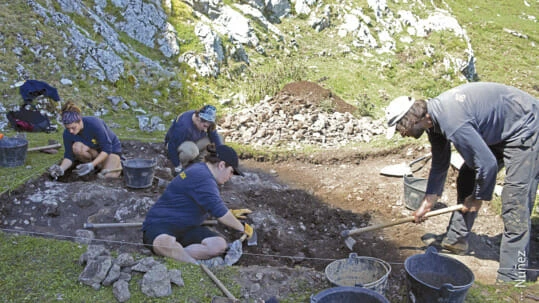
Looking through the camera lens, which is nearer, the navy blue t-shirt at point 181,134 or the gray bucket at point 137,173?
the gray bucket at point 137,173

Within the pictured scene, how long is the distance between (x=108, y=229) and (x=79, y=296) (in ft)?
4.34

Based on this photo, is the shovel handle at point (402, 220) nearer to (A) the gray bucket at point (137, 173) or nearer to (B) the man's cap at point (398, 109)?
(B) the man's cap at point (398, 109)

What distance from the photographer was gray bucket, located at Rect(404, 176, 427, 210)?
576 centimetres

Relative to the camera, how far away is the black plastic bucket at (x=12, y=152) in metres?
5.49

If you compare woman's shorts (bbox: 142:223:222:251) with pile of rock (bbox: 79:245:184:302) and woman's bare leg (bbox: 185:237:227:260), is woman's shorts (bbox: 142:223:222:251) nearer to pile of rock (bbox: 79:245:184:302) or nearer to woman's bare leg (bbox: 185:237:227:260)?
woman's bare leg (bbox: 185:237:227:260)

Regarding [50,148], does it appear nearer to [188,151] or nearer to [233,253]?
[188,151]

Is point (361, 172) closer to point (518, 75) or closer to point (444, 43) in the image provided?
point (444, 43)

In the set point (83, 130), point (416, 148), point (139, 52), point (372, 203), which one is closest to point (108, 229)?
point (83, 130)

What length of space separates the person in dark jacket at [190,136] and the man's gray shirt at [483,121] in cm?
298

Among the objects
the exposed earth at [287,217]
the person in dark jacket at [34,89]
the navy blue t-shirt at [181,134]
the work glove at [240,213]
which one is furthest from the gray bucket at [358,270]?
the person in dark jacket at [34,89]

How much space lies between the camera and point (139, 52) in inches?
447

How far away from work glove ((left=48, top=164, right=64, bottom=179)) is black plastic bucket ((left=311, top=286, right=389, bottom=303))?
4070 millimetres

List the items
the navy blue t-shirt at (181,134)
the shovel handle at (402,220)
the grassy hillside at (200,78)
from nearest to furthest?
the grassy hillside at (200,78) → the shovel handle at (402,220) → the navy blue t-shirt at (181,134)

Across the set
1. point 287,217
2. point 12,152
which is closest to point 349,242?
point 287,217
